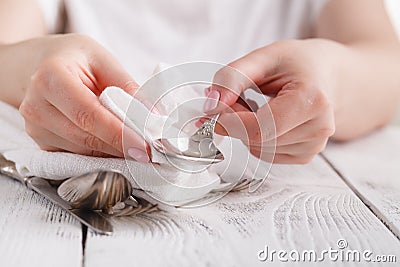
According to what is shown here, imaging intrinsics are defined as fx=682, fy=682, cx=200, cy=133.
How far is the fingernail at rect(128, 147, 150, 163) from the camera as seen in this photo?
20.3 inches

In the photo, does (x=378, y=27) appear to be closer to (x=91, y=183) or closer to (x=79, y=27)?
(x=79, y=27)

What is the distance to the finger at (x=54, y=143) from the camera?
0.58 meters

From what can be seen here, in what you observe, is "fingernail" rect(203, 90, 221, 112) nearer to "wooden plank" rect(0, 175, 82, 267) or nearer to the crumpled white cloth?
the crumpled white cloth

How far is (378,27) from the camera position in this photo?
0.89 metres

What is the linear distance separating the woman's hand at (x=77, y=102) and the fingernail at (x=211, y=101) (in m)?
0.06

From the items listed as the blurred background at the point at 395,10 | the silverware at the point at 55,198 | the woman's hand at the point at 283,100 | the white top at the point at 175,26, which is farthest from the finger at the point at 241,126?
the blurred background at the point at 395,10

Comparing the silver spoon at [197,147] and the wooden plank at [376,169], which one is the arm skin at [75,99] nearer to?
the silver spoon at [197,147]

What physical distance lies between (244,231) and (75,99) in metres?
0.17

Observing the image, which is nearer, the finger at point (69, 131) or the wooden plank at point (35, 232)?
the wooden plank at point (35, 232)

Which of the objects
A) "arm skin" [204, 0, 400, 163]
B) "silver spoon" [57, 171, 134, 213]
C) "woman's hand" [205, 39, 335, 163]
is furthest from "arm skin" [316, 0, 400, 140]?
"silver spoon" [57, 171, 134, 213]

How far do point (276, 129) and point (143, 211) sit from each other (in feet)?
0.44

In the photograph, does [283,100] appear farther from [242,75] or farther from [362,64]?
[362,64]

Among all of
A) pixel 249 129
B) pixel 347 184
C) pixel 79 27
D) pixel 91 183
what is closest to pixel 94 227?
pixel 91 183

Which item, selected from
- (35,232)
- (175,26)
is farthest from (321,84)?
(175,26)
